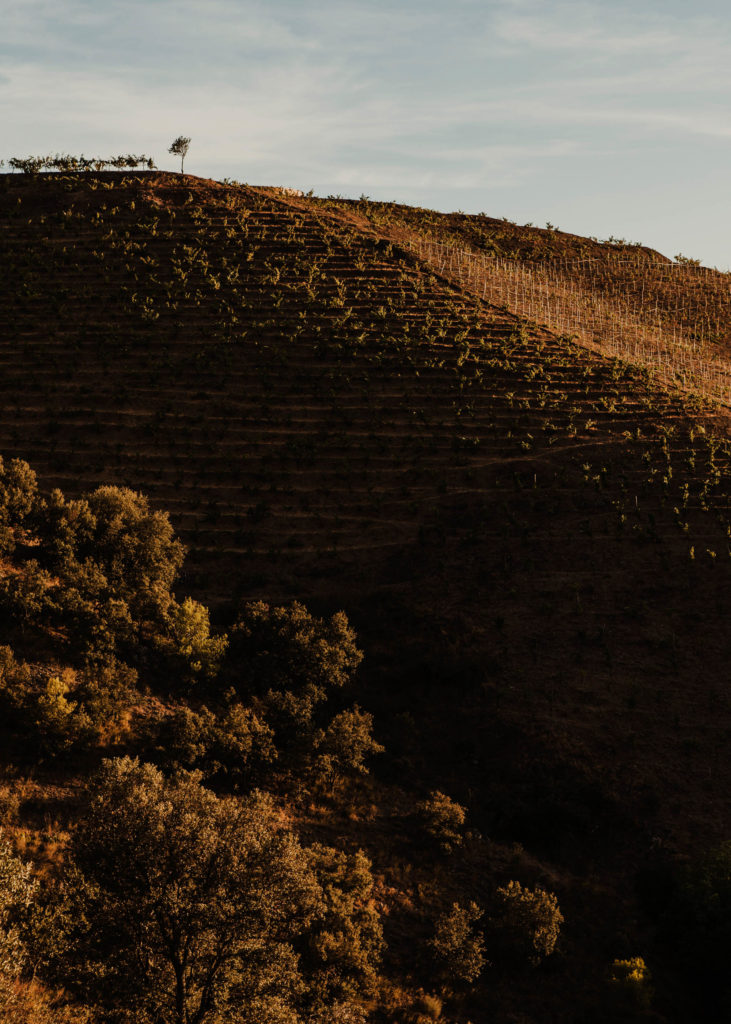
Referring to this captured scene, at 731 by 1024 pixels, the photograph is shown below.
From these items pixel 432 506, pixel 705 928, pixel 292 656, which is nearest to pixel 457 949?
pixel 705 928

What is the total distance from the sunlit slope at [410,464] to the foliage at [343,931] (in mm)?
7001

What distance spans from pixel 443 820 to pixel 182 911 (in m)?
13.3

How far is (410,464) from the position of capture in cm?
4853

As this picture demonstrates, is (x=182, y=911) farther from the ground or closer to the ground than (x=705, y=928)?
farther from the ground

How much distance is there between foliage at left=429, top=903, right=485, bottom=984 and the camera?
22.7m

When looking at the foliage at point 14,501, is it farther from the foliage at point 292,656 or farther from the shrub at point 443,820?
the shrub at point 443,820

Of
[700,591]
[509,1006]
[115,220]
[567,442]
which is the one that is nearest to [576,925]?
[509,1006]

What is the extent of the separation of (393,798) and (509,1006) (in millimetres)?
8294

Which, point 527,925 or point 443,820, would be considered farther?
point 443,820

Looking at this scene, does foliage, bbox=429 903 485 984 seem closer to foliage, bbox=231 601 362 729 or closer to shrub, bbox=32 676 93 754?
foliage, bbox=231 601 362 729

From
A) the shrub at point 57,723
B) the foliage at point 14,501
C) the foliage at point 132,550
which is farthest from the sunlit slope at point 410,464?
the shrub at point 57,723

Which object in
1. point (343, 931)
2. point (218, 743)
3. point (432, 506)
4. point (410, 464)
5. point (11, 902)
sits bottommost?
point (343, 931)

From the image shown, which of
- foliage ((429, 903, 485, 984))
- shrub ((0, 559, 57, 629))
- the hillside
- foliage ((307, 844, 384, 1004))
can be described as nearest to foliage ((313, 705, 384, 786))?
the hillside

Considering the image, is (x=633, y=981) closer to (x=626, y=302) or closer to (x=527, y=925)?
(x=527, y=925)
